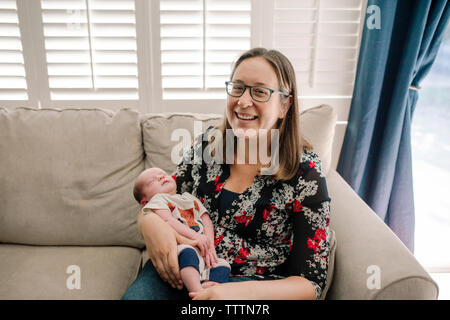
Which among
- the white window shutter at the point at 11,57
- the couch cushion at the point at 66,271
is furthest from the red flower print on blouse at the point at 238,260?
the white window shutter at the point at 11,57

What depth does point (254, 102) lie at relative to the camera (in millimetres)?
1145

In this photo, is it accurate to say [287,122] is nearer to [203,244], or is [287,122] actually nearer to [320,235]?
[320,235]

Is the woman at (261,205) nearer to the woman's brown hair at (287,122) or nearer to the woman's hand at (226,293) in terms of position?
the woman's brown hair at (287,122)

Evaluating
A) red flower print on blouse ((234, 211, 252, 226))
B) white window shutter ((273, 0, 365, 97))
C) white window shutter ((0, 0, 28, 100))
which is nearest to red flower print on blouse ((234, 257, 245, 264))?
red flower print on blouse ((234, 211, 252, 226))

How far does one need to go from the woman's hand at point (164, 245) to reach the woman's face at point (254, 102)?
382mm

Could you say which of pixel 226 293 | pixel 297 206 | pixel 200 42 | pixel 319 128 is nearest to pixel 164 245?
pixel 226 293

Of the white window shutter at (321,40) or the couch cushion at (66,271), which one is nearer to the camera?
the couch cushion at (66,271)

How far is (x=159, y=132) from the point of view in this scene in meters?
1.53

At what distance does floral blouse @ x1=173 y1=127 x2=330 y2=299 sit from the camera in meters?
1.12

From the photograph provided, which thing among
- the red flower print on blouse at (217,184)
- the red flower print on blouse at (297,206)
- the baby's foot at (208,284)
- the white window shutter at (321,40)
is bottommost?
the baby's foot at (208,284)

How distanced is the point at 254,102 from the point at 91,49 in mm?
1082

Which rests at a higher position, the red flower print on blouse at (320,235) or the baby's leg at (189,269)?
the red flower print on blouse at (320,235)

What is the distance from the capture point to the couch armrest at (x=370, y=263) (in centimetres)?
95
